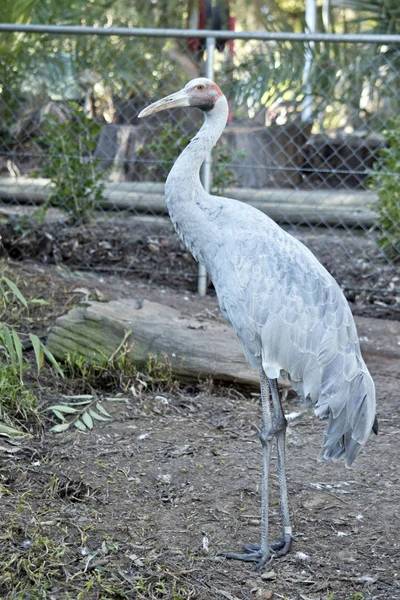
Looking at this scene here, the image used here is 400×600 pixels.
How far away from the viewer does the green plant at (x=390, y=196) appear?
7.30m

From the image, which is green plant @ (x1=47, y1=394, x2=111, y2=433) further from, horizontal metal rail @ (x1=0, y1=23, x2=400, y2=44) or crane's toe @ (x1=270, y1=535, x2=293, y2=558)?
horizontal metal rail @ (x1=0, y1=23, x2=400, y2=44)

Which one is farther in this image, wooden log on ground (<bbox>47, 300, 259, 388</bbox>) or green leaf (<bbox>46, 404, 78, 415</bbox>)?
wooden log on ground (<bbox>47, 300, 259, 388</bbox>)

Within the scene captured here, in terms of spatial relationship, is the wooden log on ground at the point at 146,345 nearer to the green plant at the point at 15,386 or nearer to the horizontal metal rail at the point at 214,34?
the green plant at the point at 15,386

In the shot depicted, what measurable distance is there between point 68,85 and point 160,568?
5.49 metres

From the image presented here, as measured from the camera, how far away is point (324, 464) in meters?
4.66

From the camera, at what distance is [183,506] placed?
4129 mm

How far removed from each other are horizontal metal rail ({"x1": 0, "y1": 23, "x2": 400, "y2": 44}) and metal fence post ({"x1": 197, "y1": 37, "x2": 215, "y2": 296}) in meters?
0.10

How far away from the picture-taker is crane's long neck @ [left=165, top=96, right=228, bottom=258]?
418 cm

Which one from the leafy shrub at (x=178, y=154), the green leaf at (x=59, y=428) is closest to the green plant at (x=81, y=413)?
the green leaf at (x=59, y=428)

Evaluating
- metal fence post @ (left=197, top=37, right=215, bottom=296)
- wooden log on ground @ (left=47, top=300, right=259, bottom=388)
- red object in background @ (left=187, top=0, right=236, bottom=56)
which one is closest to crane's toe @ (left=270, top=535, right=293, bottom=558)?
wooden log on ground @ (left=47, top=300, right=259, bottom=388)

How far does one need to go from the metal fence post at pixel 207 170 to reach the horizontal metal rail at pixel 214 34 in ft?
0.34

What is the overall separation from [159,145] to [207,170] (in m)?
0.64

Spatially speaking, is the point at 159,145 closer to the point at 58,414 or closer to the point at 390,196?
the point at 390,196

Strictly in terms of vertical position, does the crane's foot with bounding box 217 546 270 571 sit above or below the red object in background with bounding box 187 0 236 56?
below
